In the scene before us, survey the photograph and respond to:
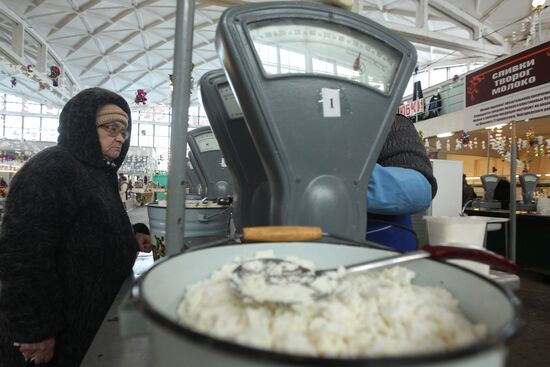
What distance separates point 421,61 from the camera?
12500mm

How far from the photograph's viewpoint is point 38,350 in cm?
105

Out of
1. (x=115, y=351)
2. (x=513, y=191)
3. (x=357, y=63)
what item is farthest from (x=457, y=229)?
(x=513, y=191)

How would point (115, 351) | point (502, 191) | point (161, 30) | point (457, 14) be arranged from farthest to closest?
1. point (161, 30)
2. point (457, 14)
3. point (502, 191)
4. point (115, 351)

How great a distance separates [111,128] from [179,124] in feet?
2.35

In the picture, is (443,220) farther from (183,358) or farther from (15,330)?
(15,330)

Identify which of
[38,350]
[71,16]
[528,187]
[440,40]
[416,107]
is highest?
[71,16]

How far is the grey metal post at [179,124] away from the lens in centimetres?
75

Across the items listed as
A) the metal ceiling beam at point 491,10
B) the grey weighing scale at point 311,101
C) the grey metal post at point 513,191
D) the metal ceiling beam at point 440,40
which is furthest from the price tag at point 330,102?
the metal ceiling beam at point 491,10

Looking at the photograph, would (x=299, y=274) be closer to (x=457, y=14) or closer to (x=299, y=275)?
(x=299, y=275)

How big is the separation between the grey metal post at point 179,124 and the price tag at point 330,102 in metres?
0.30

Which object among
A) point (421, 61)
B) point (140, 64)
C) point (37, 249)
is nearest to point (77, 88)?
point (140, 64)

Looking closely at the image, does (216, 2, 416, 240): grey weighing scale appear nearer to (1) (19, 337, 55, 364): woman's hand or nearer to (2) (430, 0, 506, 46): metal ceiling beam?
(1) (19, 337, 55, 364): woman's hand

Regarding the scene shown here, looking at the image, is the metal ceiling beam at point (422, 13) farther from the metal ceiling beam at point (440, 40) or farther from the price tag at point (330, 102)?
the price tag at point (330, 102)

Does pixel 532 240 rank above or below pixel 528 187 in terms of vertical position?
below
